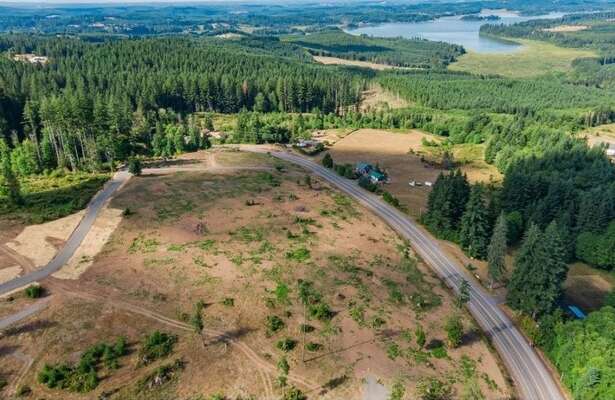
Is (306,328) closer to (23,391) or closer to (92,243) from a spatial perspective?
(23,391)

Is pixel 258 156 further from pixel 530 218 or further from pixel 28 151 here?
pixel 530 218

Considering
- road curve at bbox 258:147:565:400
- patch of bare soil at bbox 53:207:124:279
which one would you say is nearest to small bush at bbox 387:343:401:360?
road curve at bbox 258:147:565:400

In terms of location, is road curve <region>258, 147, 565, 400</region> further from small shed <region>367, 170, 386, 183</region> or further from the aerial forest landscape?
small shed <region>367, 170, 386, 183</region>

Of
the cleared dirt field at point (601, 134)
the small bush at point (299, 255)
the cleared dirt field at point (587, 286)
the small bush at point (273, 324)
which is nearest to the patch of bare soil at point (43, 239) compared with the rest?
the small bush at point (273, 324)

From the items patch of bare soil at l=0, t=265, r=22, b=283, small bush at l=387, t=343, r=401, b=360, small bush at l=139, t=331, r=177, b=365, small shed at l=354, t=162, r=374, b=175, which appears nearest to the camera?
small bush at l=139, t=331, r=177, b=365

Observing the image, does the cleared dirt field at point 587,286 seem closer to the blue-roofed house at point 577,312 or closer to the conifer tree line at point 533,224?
the conifer tree line at point 533,224

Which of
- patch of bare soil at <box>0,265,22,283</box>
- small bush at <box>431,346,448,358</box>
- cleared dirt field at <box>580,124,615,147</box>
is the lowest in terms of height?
cleared dirt field at <box>580,124,615,147</box>
